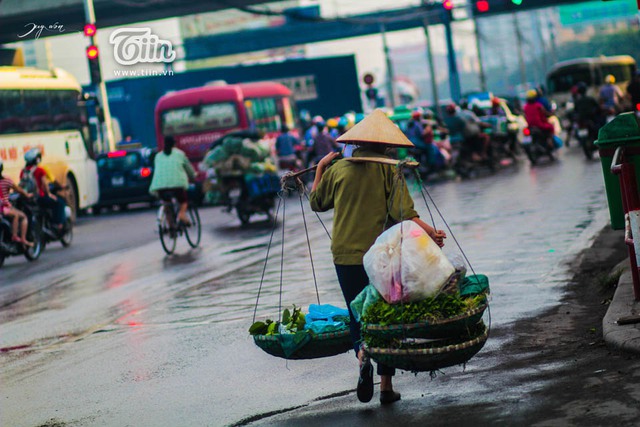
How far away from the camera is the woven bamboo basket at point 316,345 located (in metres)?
7.15

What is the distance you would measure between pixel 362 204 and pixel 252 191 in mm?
15579

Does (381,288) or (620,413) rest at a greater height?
(381,288)

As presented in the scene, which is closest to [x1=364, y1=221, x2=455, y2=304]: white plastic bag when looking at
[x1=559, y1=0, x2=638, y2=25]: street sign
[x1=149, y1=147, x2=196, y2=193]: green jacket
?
[x1=149, y1=147, x2=196, y2=193]: green jacket

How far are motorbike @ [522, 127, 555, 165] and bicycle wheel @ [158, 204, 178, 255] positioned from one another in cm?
1366

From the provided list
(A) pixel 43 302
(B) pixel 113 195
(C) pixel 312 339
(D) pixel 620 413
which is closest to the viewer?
(D) pixel 620 413

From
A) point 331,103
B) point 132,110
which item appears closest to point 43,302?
point 132,110

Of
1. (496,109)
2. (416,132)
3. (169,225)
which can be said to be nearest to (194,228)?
(169,225)

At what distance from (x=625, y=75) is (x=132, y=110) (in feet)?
75.4

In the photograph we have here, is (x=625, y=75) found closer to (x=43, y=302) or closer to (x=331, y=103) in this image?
(x=331, y=103)

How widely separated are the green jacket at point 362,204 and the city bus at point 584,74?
47758mm

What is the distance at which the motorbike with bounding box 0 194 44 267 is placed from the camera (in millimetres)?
19453

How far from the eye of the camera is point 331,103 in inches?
2598

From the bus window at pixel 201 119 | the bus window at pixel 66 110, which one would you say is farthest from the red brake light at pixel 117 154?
the bus window at pixel 66 110

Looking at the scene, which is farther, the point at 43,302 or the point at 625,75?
the point at 625,75
